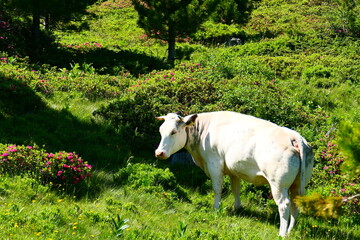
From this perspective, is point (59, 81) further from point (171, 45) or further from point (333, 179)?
point (333, 179)

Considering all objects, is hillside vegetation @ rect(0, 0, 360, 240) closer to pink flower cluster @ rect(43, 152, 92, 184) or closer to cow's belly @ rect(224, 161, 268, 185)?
pink flower cluster @ rect(43, 152, 92, 184)

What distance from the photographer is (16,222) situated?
5574 millimetres

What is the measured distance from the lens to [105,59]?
19672 millimetres

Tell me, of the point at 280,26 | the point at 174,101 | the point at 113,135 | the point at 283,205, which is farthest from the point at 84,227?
the point at 280,26

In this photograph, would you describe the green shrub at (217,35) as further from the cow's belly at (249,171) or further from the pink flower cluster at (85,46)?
the cow's belly at (249,171)

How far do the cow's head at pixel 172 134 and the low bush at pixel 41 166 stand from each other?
1.61 metres

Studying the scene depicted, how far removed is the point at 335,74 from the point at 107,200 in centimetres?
1334

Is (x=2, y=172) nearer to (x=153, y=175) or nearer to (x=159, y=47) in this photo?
(x=153, y=175)

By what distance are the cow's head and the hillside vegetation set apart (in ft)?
2.77

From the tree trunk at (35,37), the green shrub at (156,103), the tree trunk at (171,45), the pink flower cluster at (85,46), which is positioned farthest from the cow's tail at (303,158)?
the pink flower cluster at (85,46)

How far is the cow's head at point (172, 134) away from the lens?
7.80 metres

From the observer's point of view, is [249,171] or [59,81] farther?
[59,81]

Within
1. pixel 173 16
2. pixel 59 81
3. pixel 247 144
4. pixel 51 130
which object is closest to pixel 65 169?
pixel 51 130

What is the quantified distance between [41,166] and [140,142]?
3.34m
